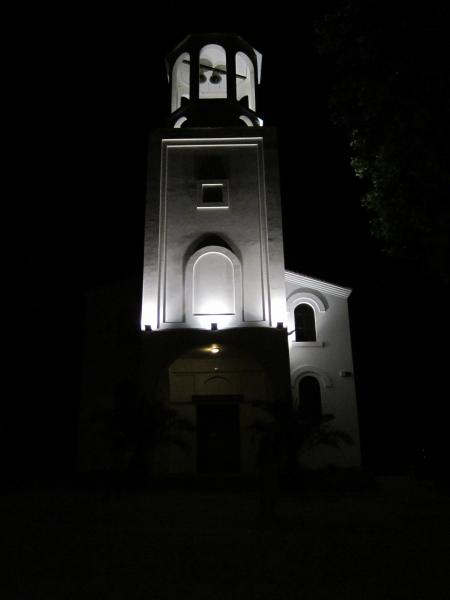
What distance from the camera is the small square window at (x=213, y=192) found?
19975mm

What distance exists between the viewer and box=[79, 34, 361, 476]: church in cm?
1805

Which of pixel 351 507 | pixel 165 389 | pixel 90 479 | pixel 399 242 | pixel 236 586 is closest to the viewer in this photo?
pixel 236 586

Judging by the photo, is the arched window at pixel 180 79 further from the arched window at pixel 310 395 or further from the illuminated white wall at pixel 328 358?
the arched window at pixel 310 395

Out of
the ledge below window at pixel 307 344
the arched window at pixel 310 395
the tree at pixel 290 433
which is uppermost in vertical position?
the ledge below window at pixel 307 344

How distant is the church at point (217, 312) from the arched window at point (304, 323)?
0.04 metres

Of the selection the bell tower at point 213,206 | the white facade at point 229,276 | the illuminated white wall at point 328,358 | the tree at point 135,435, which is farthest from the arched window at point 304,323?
the tree at point 135,435

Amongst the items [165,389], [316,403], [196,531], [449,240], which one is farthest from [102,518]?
[316,403]

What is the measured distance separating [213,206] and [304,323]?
5900mm

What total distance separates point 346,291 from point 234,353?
5.34 m

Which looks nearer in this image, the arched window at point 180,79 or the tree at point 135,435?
the tree at point 135,435

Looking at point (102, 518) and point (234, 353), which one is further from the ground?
point (234, 353)

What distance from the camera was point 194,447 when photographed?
19500mm

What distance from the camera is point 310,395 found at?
19859mm

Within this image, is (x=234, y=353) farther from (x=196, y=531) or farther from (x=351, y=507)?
(x=196, y=531)
